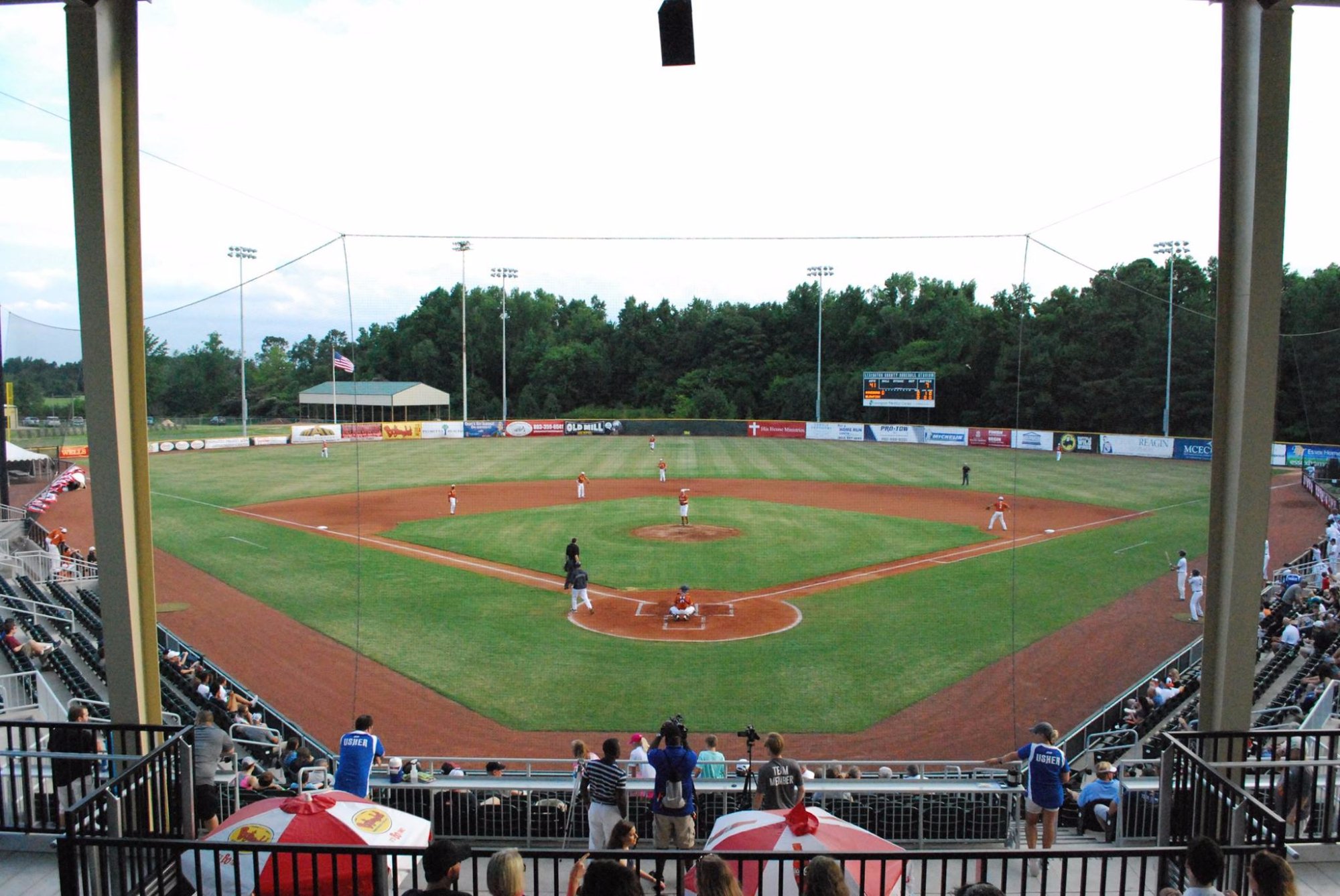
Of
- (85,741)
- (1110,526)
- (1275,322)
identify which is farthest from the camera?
(1110,526)

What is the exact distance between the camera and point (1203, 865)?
386 centimetres

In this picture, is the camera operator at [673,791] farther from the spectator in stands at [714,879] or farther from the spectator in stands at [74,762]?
the spectator in stands at [74,762]

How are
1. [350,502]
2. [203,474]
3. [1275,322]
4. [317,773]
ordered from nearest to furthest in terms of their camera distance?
[1275,322] < [317,773] < [350,502] < [203,474]

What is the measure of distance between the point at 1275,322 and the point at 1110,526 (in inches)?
1007

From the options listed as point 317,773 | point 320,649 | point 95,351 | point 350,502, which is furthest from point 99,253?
point 350,502

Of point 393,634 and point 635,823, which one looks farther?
point 393,634

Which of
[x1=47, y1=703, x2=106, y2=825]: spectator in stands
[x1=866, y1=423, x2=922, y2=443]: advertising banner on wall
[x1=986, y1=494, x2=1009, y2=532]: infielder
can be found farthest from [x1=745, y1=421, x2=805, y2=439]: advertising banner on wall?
[x1=47, y1=703, x2=106, y2=825]: spectator in stands

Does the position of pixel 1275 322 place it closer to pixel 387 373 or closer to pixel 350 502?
pixel 387 373

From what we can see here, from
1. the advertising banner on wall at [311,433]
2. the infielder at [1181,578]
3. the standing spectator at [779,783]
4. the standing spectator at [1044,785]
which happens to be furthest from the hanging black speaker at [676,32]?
the advertising banner on wall at [311,433]

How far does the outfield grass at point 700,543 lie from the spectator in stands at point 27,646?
10.9 meters

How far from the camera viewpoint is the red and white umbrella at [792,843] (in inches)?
186

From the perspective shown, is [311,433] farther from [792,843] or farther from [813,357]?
[792,843]

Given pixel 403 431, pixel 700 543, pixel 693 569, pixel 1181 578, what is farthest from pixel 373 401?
pixel 403 431

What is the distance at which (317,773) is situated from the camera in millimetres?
8547
